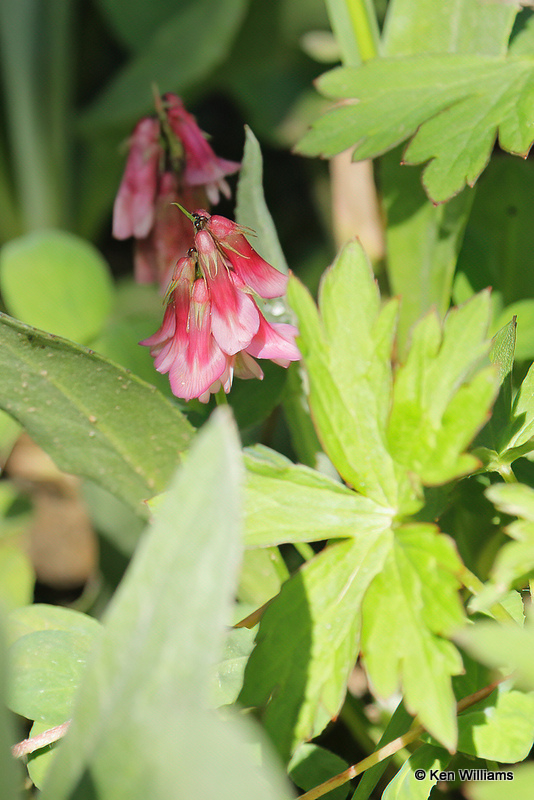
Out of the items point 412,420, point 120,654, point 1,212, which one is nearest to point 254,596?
point 412,420

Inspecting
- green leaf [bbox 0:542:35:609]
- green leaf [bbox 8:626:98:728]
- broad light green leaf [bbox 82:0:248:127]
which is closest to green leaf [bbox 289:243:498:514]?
green leaf [bbox 8:626:98:728]

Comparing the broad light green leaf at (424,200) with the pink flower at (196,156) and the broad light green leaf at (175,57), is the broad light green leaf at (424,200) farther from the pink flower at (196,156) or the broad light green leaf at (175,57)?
the broad light green leaf at (175,57)

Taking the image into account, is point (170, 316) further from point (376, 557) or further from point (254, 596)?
point (254, 596)

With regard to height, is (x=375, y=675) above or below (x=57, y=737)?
A: above

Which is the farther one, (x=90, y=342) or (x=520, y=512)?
(x=90, y=342)

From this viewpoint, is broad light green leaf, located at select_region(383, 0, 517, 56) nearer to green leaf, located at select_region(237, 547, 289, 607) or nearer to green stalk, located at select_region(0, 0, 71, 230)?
green leaf, located at select_region(237, 547, 289, 607)

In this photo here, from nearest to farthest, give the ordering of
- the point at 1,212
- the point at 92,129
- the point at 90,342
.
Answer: the point at 90,342 < the point at 92,129 < the point at 1,212

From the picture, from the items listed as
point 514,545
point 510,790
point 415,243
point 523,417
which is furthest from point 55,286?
point 510,790
